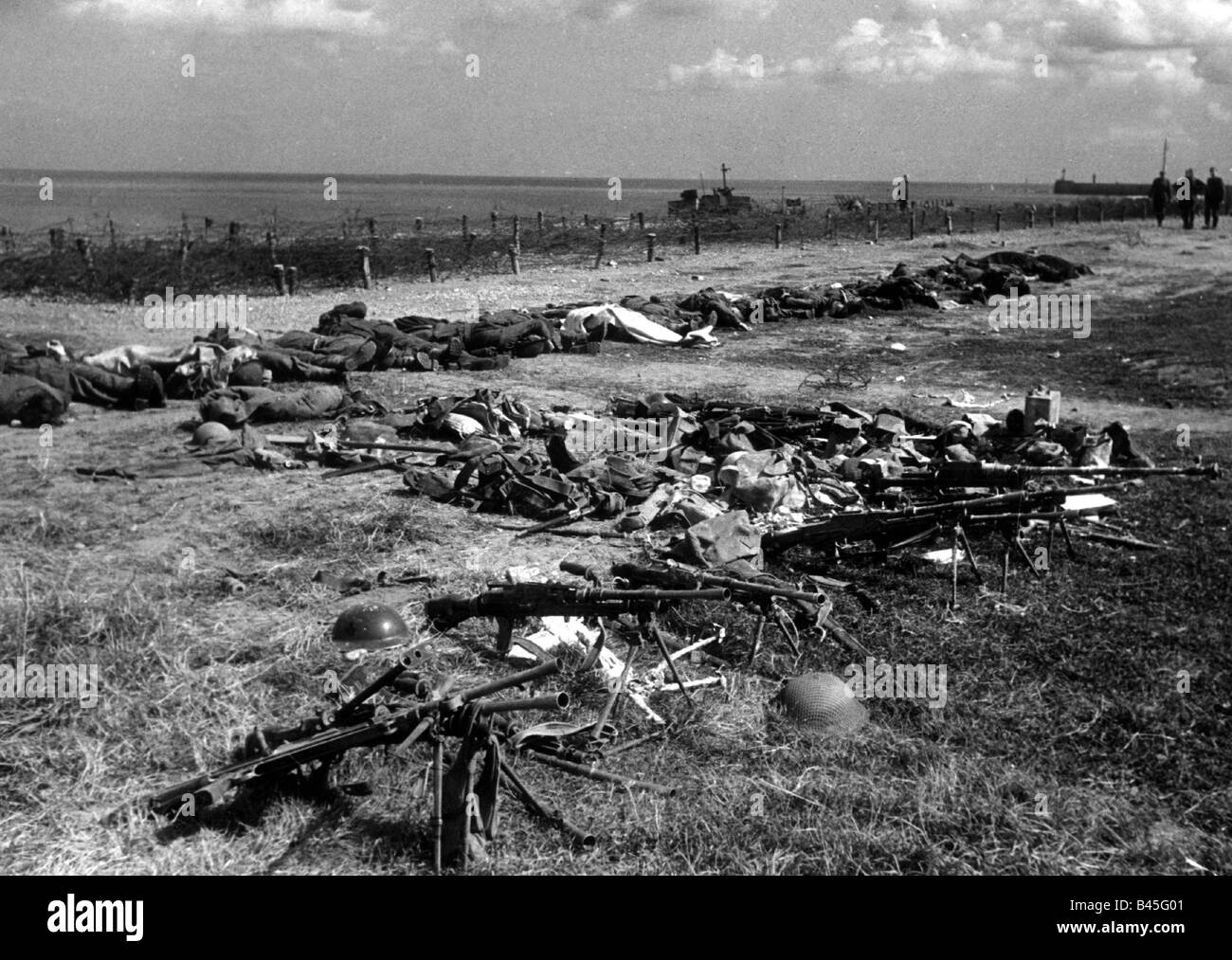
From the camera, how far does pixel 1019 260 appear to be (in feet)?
77.0

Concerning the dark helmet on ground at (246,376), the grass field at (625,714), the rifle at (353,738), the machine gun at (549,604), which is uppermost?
the dark helmet on ground at (246,376)

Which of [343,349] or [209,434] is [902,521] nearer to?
[209,434]

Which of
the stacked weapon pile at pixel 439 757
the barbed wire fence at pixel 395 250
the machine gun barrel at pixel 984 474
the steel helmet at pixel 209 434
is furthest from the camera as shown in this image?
the barbed wire fence at pixel 395 250

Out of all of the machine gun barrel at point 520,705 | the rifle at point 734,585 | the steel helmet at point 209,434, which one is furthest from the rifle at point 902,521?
the steel helmet at point 209,434

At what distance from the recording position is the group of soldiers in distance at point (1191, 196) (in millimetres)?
32000

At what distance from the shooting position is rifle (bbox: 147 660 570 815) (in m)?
3.85

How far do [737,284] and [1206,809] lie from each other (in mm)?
19071

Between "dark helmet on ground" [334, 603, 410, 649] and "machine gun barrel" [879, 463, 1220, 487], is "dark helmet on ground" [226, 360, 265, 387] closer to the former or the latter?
"machine gun barrel" [879, 463, 1220, 487]

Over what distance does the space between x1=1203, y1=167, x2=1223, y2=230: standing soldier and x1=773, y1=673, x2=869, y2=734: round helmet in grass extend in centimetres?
3259

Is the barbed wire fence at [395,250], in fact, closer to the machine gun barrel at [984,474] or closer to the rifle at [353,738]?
the machine gun barrel at [984,474]

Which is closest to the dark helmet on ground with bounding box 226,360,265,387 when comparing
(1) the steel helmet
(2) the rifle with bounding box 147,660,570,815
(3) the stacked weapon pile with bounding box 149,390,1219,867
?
(1) the steel helmet

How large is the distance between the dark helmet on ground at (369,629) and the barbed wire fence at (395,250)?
1807 centimetres
